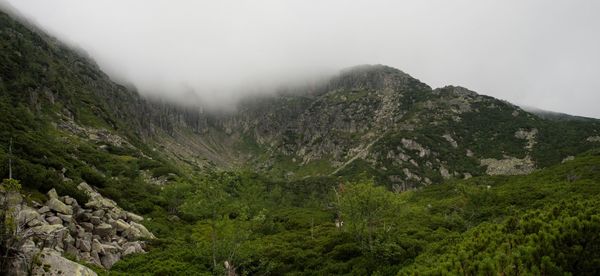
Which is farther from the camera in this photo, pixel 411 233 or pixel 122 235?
pixel 411 233

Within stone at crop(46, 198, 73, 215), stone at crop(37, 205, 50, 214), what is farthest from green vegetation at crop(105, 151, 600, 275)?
stone at crop(37, 205, 50, 214)

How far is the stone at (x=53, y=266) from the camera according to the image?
15905mm

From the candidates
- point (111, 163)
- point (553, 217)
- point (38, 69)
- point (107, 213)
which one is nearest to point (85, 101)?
point (38, 69)

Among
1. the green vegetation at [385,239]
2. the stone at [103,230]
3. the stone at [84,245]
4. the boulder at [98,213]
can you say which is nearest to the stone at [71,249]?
the stone at [84,245]

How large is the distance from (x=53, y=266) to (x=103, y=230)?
25.8 metres

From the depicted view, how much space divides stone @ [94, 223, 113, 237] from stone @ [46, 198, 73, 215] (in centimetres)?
332

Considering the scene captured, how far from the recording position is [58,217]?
36.9 m

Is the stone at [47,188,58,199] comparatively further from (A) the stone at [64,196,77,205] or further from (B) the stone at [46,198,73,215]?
(B) the stone at [46,198,73,215]

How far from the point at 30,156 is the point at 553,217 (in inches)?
2729

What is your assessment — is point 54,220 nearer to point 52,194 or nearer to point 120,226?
point 120,226

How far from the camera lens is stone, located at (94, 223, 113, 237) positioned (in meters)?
39.9

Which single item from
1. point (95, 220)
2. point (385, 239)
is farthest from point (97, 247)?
point (385, 239)

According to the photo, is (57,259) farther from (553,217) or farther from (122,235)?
(122,235)

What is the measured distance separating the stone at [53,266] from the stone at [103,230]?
77.9ft
